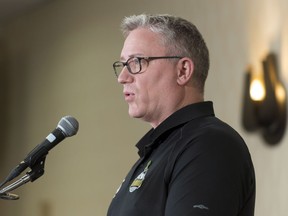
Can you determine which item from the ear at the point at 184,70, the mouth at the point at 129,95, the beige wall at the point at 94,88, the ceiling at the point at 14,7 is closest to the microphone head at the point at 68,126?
the mouth at the point at 129,95

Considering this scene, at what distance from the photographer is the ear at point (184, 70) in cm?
158

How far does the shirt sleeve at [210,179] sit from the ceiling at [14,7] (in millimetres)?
4182

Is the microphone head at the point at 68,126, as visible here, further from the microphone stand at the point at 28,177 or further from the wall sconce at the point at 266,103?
the wall sconce at the point at 266,103

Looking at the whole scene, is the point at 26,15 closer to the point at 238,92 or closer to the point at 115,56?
the point at 115,56

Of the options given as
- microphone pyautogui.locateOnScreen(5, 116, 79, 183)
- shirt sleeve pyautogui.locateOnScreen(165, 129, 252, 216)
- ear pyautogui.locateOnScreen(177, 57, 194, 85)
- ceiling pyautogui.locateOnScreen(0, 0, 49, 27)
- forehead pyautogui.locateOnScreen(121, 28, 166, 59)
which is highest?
ceiling pyautogui.locateOnScreen(0, 0, 49, 27)

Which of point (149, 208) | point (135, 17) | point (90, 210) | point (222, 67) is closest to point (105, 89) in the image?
point (90, 210)

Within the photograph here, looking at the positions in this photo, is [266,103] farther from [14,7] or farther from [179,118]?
[14,7]

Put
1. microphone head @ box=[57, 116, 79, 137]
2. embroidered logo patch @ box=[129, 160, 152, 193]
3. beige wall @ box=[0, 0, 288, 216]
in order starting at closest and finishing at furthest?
embroidered logo patch @ box=[129, 160, 152, 193]
microphone head @ box=[57, 116, 79, 137]
beige wall @ box=[0, 0, 288, 216]

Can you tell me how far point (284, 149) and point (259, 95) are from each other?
12.8 inches

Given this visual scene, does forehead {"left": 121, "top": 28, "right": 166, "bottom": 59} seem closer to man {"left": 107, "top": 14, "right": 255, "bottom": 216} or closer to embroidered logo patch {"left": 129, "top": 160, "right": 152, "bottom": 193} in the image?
man {"left": 107, "top": 14, "right": 255, "bottom": 216}

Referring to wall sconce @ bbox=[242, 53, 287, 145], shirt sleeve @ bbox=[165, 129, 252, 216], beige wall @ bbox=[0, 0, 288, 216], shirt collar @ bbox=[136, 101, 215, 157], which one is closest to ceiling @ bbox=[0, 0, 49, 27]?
beige wall @ bbox=[0, 0, 288, 216]

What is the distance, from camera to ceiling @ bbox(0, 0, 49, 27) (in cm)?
529

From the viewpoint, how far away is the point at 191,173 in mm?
1284

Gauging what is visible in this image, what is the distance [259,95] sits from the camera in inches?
126
